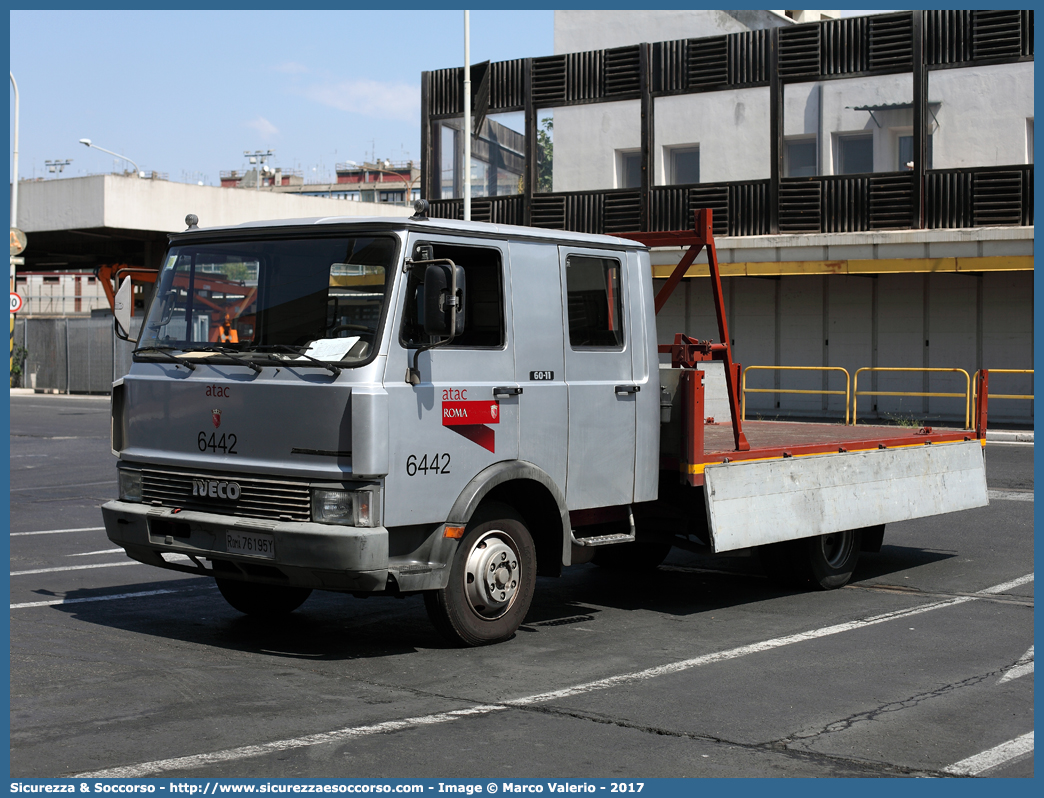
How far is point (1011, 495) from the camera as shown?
14609 millimetres

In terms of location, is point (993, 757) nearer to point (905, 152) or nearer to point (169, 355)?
point (169, 355)

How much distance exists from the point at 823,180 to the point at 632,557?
1830 cm

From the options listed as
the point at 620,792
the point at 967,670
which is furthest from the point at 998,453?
the point at 620,792

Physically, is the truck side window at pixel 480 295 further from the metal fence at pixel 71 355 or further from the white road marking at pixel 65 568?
the metal fence at pixel 71 355

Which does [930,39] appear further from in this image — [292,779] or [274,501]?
[292,779]

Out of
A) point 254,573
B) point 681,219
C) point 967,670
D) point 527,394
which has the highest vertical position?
point 681,219

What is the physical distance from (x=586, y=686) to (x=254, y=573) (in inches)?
79.7

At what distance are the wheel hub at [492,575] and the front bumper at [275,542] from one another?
2.21ft

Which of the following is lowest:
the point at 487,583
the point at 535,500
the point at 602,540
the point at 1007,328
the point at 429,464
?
the point at 487,583

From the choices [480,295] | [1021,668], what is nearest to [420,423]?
[480,295]

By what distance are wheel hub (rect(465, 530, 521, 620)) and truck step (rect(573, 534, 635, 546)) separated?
53 centimetres

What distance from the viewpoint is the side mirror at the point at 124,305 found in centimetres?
754

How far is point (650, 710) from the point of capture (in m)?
5.84

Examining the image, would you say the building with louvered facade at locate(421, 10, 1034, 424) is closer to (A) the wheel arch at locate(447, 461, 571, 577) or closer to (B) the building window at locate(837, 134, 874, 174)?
(B) the building window at locate(837, 134, 874, 174)
